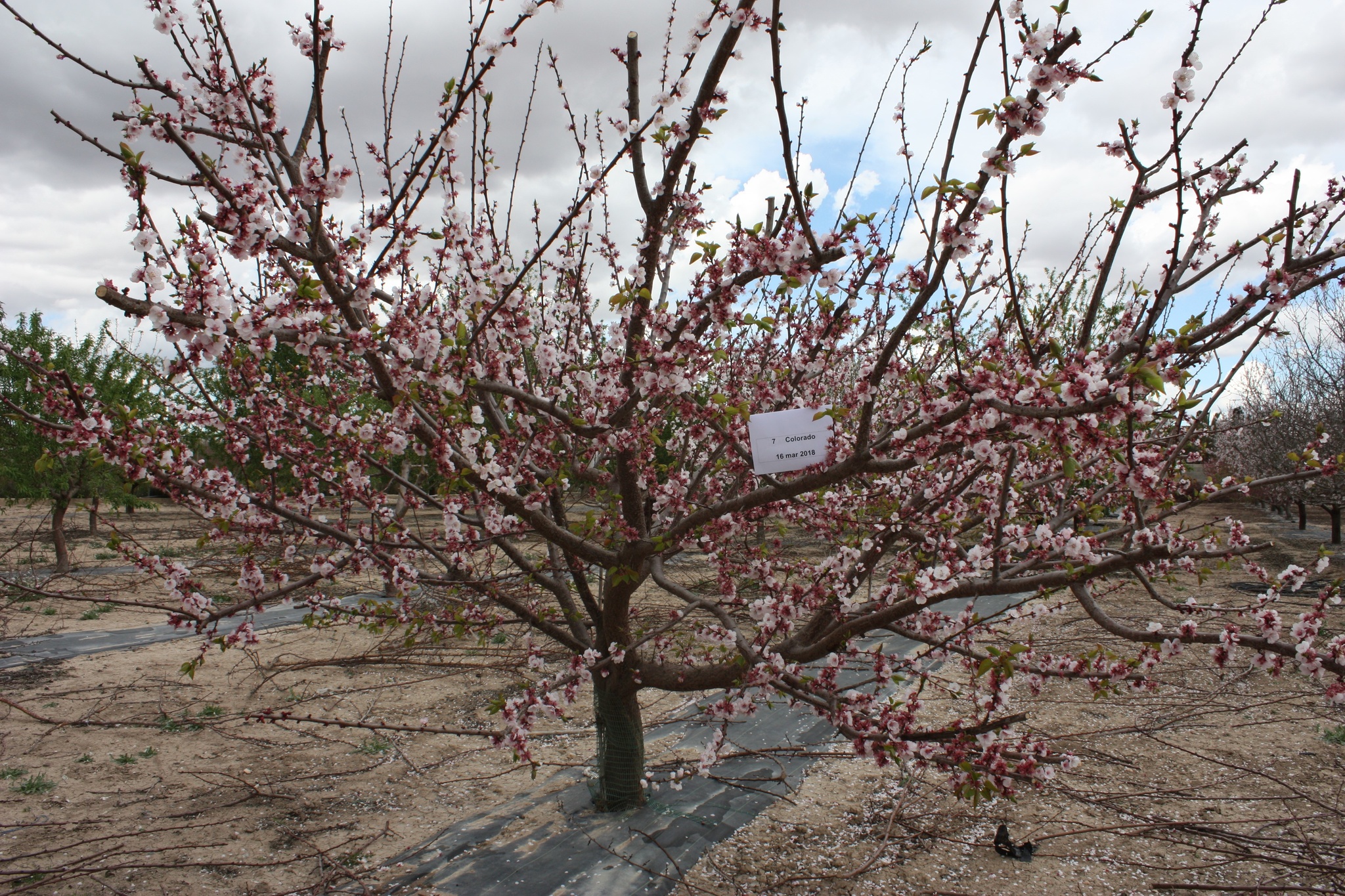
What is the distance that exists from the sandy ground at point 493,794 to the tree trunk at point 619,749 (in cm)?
62

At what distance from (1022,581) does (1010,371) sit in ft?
2.61

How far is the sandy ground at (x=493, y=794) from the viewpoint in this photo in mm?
3465

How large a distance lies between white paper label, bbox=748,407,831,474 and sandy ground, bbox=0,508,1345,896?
1.14 m

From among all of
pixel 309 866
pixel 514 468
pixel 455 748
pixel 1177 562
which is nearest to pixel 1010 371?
pixel 1177 562

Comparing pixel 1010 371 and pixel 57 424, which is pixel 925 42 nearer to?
pixel 1010 371

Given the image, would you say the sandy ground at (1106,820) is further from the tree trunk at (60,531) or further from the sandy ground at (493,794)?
the tree trunk at (60,531)

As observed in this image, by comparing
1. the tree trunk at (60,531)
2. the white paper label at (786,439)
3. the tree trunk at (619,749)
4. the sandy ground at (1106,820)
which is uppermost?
the white paper label at (786,439)

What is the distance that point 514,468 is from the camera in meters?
3.16

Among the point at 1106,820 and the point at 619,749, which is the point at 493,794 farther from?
the point at 1106,820

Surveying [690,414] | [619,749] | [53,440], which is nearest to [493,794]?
[619,749]

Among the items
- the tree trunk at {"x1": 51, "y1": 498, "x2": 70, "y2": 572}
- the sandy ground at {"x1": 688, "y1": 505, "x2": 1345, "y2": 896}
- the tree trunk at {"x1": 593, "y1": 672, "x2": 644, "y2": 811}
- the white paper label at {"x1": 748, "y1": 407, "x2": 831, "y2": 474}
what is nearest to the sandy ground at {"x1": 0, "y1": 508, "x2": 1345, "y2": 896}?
the sandy ground at {"x1": 688, "y1": 505, "x2": 1345, "y2": 896}

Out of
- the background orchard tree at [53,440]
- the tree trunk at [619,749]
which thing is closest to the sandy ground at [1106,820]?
the tree trunk at [619,749]

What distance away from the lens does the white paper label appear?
8.61 feet

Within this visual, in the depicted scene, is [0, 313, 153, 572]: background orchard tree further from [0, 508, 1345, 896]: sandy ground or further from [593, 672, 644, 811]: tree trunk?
[593, 672, 644, 811]: tree trunk
